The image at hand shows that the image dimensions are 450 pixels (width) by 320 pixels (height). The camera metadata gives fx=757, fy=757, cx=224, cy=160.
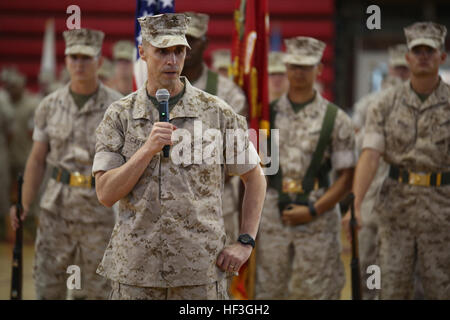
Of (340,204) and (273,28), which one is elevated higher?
(273,28)

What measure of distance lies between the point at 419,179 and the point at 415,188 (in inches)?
2.0

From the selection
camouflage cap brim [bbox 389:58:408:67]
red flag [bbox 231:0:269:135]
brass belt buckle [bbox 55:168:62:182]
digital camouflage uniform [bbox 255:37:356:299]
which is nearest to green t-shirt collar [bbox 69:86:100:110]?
brass belt buckle [bbox 55:168:62:182]

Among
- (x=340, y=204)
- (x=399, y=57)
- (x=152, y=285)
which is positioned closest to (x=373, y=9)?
(x=340, y=204)

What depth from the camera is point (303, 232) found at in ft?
13.7

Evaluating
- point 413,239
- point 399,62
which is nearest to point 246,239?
point 413,239

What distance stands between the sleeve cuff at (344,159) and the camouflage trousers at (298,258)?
288mm

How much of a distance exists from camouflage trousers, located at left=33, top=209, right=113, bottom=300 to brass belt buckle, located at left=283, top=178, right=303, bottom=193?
3.22ft

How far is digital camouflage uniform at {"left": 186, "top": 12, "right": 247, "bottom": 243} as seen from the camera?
4.19 m

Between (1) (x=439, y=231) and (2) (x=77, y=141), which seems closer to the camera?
(1) (x=439, y=231)

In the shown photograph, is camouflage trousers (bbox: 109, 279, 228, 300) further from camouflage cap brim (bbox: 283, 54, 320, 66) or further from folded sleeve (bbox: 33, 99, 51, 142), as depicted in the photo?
camouflage cap brim (bbox: 283, 54, 320, 66)

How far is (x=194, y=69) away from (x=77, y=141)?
0.76m

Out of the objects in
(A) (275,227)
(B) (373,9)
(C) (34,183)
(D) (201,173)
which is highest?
(B) (373,9)
